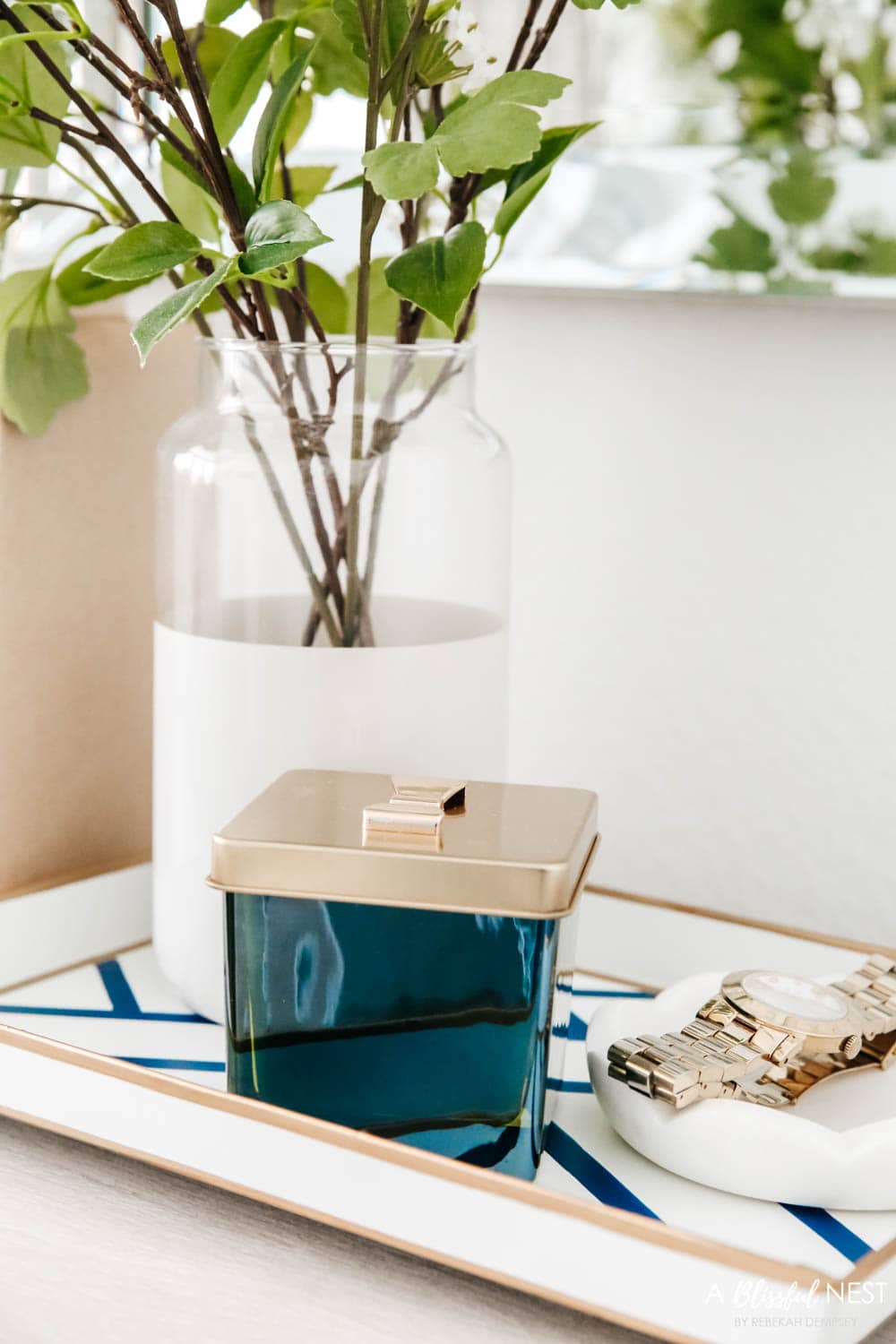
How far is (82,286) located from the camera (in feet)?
1.75

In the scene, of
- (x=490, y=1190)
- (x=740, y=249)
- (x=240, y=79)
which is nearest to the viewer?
(x=490, y=1190)

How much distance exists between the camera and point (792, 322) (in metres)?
0.58

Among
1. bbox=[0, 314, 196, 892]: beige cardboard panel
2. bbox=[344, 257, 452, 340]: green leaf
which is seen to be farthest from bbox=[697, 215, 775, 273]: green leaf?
bbox=[0, 314, 196, 892]: beige cardboard panel

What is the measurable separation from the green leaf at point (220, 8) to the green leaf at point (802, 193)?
0.22 metres

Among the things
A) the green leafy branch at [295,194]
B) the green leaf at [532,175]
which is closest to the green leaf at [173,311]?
the green leafy branch at [295,194]

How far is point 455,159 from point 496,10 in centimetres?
29

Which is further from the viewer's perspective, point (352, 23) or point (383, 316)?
point (383, 316)

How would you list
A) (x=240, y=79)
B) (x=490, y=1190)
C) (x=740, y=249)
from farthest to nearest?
(x=740, y=249), (x=240, y=79), (x=490, y=1190)

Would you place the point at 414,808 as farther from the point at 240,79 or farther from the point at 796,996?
the point at 240,79

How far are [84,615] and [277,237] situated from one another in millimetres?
250

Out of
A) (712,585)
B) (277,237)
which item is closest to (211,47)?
(277,237)

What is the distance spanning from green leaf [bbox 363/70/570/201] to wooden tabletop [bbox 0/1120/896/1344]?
27cm

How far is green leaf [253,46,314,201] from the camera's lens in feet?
1.39

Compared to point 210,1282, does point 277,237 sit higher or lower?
higher
